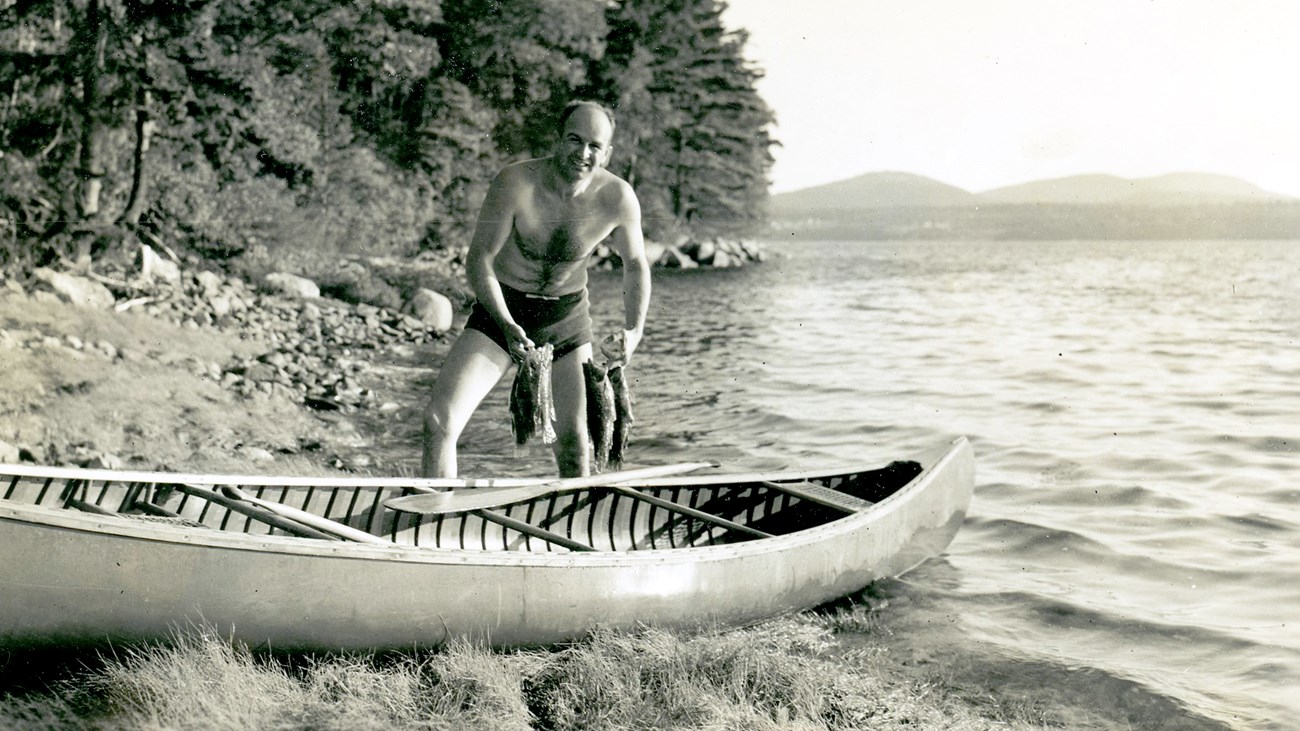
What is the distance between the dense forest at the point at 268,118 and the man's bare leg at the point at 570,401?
6332mm

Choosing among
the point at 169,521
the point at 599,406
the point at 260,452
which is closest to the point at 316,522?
the point at 169,521

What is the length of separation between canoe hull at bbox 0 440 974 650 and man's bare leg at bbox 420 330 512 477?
107 centimetres

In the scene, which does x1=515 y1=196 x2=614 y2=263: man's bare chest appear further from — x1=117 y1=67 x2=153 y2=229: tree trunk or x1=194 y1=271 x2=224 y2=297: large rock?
x1=194 y1=271 x2=224 y2=297: large rock

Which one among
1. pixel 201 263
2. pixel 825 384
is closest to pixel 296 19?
pixel 201 263

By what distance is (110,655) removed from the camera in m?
3.55

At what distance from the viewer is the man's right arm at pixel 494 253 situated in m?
4.95

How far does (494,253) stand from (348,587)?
6.11ft

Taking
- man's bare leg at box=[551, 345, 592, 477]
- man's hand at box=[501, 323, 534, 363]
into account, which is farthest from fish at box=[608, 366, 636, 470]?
man's hand at box=[501, 323, 534, 363]

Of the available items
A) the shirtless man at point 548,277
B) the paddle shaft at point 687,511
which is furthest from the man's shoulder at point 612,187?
the paddle shaft at point 687,511

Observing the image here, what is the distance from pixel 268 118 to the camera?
1084cm

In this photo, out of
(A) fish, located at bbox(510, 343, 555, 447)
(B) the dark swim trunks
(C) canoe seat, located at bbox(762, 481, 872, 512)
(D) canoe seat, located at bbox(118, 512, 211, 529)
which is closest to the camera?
(D) canoe seat, located at bbox(118, 512, 211, 529)

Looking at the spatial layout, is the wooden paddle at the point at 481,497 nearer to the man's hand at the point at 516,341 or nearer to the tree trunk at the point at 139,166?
the man's hand at the point at 516,341

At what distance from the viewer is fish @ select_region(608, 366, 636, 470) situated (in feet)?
17.5

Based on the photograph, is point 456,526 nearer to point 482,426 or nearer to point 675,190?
point 482,426
